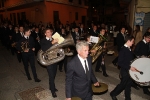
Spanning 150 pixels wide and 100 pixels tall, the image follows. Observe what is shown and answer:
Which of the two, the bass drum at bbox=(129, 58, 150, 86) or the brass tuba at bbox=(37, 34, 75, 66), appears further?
the brass tuba at bbox=(37, 34, 75, 66)

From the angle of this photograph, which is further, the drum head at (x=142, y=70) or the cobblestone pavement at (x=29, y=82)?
the cobblestone pavement at (x=29, y=82)

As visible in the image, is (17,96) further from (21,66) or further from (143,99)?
(143,99)

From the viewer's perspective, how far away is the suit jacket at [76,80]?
303 cm

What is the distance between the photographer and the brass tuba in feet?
14.6

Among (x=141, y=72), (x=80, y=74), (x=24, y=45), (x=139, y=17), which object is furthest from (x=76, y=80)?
(x=139, y=17)

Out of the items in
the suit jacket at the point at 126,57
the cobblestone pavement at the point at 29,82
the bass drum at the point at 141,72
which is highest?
the suit jacket at the point at 126,57

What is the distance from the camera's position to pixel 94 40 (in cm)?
571

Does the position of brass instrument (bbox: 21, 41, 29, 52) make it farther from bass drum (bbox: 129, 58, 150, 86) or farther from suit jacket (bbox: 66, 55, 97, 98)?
bass drum (bbox: 129, 58, 150, 86)

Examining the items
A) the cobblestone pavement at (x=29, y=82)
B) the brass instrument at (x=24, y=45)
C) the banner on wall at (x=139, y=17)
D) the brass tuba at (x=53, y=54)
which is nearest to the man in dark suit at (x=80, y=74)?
the brass tuba at (x=53, y=54)

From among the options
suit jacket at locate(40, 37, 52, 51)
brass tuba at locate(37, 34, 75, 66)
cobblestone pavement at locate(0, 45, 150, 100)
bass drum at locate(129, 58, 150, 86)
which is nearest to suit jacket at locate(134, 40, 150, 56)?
bass drum at locate(129, 58, 150, 86)

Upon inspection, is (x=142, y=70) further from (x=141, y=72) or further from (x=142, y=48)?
(x=142, y=48)

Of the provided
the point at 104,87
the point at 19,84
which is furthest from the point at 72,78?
the point at 19,84

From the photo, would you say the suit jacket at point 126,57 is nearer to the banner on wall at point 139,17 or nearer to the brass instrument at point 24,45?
the brass instrument at point 24,45

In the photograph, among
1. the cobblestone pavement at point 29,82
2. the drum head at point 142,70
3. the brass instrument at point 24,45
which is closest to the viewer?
the drum head at point 142,70
